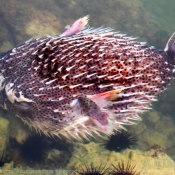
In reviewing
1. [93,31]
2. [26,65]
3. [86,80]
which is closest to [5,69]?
[26,65]

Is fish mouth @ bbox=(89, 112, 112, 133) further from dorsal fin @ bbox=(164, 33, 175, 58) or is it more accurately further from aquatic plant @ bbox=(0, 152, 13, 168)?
aquatic plant @ bbox=(0, 152, 13, 168)

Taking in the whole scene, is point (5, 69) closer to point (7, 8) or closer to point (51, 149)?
point (51, 149)

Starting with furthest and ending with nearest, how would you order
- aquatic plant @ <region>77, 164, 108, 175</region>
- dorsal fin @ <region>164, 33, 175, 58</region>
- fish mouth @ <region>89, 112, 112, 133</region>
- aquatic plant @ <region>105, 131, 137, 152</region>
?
aquatic plant @ <region>105, 131, 137, 152</region> → aquatic plant @ <region>77, 164, 108, 175</region> → dorsal fin @ <region>164, 33, 175, 58</region> → fish mouth @ <region>89, 112, 112, 133</region>

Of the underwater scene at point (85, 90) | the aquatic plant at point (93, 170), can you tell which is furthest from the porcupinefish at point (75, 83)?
the aquatic plant at point (93, 170)

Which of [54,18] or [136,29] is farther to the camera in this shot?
[136,29]

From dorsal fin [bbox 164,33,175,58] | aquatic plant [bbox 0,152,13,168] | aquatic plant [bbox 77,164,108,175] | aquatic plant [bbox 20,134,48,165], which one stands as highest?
dorsal fin [bbox 164,33,175,58]

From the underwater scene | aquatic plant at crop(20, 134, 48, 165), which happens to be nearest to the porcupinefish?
the underwater scene
